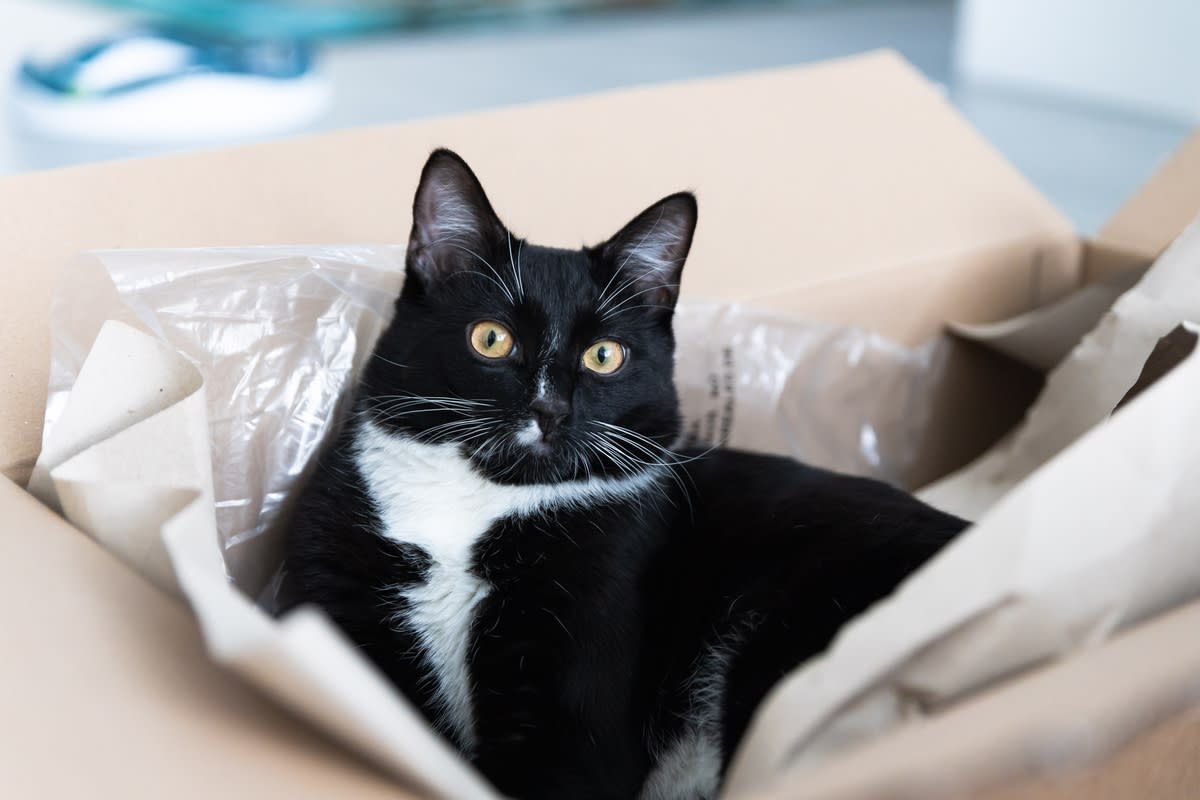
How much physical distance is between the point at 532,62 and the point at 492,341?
3652 mm

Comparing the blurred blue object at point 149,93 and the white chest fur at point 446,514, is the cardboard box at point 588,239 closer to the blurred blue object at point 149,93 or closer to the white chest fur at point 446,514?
the white chest fur at point 446,514

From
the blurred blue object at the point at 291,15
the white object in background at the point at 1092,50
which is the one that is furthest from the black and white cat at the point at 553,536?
the blurred blue object at the point at 291,15

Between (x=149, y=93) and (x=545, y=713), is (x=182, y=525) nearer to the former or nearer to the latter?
(x=545, y=713)

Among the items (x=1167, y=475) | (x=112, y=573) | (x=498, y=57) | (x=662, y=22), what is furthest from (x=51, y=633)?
(x=662, y=22)

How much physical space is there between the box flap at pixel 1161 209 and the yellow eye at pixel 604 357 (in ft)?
2.16

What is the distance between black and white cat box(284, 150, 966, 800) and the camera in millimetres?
807

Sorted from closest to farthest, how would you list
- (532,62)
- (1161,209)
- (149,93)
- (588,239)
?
(588,239) → (1161,209) → (149,93) → (532,62)

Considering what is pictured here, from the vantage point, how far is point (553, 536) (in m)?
0.85

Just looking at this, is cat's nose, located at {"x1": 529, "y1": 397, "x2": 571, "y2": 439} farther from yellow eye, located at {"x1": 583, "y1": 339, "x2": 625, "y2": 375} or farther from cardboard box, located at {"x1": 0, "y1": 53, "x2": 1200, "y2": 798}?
cardboard box, located at {"x1": 0, "y1": 53, "x2": 1200, "y2": 798}

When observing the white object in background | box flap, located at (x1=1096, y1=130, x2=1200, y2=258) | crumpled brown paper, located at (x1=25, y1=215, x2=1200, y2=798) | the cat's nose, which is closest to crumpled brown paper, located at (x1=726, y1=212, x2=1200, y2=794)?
crumpled brown paper, located at (x1=25, y1=215, x2=1200, y2=798)

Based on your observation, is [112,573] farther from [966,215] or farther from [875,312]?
[966,215]

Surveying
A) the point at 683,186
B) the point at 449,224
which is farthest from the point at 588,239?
the point at 449,224

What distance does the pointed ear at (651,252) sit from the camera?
35.1 inches

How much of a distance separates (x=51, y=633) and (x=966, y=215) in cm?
102
